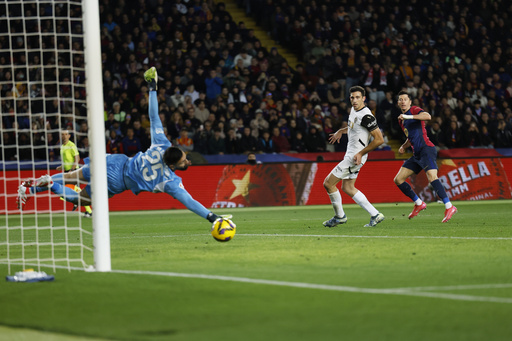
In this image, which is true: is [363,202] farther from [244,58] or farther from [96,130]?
[244,58]

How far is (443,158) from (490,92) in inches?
225

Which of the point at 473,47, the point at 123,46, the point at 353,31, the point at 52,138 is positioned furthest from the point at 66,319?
the point at 473,47

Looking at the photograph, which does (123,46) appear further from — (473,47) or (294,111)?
(473,47)

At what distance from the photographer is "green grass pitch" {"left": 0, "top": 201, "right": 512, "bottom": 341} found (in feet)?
17.7

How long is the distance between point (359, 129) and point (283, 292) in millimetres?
7162

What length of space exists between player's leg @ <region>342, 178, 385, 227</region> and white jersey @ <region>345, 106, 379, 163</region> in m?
0.45

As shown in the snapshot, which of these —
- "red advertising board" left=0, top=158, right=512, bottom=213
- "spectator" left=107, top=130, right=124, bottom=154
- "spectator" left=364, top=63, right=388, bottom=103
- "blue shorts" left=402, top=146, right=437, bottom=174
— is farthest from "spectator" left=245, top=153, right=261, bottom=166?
"blue shorts" left=402, top=146, right=437, bottom=174

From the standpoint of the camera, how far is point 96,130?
8.13m

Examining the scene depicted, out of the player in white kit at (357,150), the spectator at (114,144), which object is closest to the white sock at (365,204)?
the player in white kit at (357,150)

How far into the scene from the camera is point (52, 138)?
68.5 ft

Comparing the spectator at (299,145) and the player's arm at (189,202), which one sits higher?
the player's arm at (189,202)

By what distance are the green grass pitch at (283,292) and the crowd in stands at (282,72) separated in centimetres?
1114

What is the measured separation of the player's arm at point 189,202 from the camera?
9.57m

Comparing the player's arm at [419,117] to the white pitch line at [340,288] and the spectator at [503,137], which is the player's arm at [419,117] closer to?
the white pitch line at [340,288]
